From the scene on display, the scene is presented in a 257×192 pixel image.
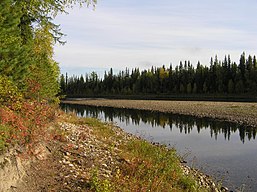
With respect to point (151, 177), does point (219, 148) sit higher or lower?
lower

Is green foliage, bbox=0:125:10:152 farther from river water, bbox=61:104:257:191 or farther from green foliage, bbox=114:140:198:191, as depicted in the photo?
river water, bbox=61:104:257:191

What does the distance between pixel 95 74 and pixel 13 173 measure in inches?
6749

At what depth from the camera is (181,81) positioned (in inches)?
4904

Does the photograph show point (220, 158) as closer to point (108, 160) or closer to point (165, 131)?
point (108, 160)

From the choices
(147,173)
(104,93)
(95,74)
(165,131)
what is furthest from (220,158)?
(95,74)

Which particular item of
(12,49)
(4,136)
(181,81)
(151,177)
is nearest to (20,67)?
(12,49)

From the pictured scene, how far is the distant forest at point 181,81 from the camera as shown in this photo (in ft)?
335

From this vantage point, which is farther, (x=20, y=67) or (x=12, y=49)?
(x=20, y=67)

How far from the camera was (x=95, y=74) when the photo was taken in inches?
6998

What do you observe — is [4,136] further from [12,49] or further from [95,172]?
[12,49]

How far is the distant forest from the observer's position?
10200cm

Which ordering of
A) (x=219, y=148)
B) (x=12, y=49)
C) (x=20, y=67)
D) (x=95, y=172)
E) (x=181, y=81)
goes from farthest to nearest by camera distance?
(x=181, y=81) < (x=219, y=148) < (x=20, y=67) < (x=12, y=49) < (x=95, y=172)

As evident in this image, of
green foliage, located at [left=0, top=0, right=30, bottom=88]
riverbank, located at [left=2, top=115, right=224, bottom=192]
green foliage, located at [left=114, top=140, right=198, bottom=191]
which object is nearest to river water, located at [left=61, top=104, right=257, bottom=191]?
riverbank, located at [left=2, top=115, right=224, bottom=192]

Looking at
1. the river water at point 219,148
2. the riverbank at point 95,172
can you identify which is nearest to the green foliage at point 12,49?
the riverbank at point 95,172
